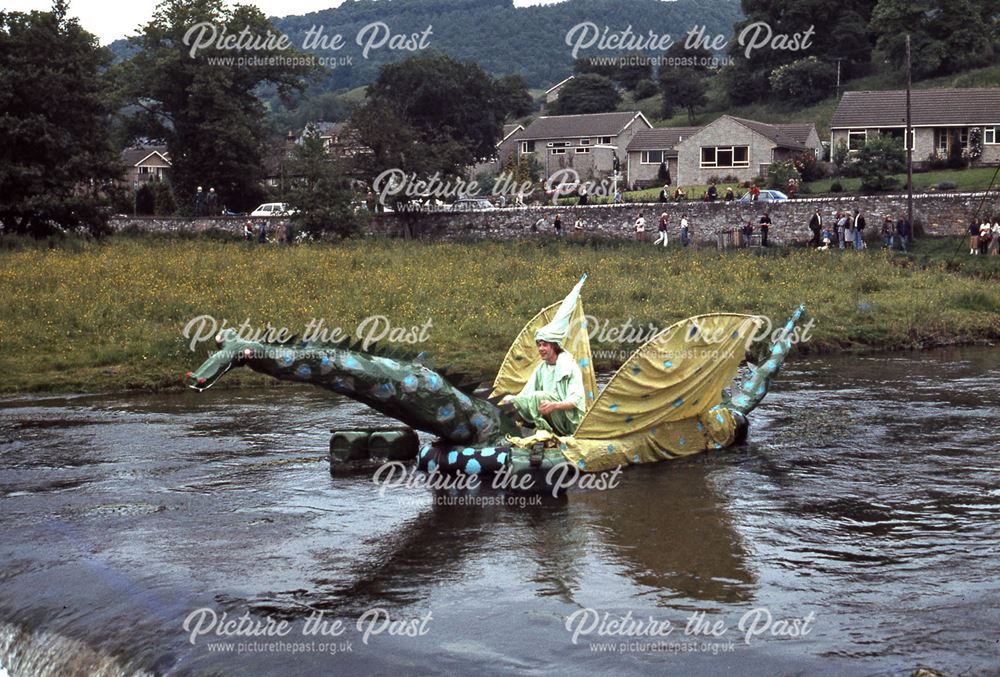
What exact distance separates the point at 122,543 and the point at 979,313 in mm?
25977

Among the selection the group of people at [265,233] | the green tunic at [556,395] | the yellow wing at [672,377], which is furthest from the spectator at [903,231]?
the green tunic at [556,395]

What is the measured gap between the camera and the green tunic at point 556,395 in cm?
1469

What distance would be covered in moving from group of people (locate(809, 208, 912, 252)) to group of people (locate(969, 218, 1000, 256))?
334 cm

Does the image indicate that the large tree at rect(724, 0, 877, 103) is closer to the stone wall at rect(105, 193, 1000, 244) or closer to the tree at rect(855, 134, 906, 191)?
the tree at rect(855, 134, 906, 191)

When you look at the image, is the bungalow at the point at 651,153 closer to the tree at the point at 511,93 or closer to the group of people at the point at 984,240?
the tree at the point at 511,93

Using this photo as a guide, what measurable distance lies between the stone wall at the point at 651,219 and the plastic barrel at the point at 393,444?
1331 inches

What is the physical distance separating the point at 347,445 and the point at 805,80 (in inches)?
3567

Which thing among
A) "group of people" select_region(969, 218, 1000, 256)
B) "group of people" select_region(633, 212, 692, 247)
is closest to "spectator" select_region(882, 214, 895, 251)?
"group of people" select_region(969, 218, 1000, 256)

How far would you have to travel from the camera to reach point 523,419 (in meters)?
15.3

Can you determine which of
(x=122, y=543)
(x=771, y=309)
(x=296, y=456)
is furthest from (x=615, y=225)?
(x=122, y=543)

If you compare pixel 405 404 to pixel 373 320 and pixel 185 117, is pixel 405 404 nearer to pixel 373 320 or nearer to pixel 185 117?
pixel 373 320

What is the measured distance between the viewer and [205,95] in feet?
212

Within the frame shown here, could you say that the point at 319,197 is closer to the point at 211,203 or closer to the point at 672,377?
the point at 211,203

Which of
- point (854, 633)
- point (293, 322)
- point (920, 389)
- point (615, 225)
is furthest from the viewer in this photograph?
point (615, 225)
